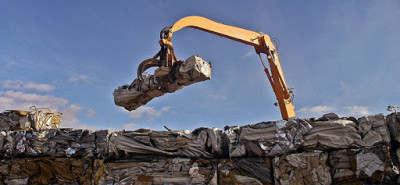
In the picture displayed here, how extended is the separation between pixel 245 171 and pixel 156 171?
115 centimetres

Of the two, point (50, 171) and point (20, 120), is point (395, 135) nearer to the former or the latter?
point (50, 171)

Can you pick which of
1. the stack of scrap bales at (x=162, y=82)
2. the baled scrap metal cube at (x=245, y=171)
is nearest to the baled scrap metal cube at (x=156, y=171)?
the baled scrap metal cube at (x=245, y=171)

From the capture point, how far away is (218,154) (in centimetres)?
369

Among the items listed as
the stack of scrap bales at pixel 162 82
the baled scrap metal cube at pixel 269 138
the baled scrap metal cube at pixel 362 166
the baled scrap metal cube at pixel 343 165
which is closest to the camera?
the baled scrap metal cube at pixel 362 166

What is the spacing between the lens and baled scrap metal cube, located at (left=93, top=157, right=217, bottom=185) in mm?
3664

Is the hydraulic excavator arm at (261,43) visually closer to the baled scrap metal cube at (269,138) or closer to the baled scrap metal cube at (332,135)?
the baled scrap metal cube at (269,138)

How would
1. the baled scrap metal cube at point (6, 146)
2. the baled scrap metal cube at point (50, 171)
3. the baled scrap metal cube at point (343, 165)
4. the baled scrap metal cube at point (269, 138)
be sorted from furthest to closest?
the baled scrap metal cube at point (6, 146) → the baled scrap metal cube at point (50, 171) → the baled scrap metal cube at point (269, 138) → the baled scrap metal cube at point (343, 165)

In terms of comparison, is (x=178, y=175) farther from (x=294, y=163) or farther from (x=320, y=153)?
(x=320, y=153)

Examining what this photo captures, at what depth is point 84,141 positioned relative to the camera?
411cm

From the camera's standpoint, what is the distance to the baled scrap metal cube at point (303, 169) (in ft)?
10.6

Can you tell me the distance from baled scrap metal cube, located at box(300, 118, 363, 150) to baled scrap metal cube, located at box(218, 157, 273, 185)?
0.51 meters

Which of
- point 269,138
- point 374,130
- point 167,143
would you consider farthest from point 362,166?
point 167,143

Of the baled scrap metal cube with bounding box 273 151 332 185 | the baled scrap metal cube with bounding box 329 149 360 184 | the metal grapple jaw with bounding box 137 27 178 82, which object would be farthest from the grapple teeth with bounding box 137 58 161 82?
the baled scrap metal cube with bounding box 329 149 360 184

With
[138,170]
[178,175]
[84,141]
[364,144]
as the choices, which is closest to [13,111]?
[84,141]
